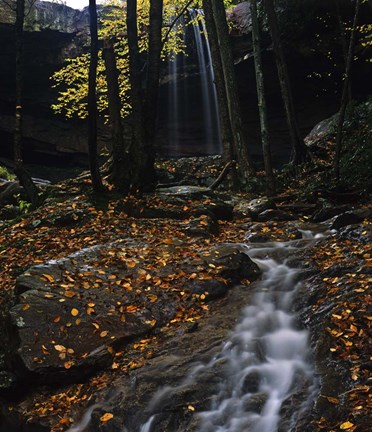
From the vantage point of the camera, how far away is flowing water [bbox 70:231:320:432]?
4180mm

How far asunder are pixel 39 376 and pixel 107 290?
59.2 inches

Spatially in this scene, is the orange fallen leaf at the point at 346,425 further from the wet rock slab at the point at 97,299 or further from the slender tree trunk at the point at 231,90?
the slender tree trunk at the point at 231,90

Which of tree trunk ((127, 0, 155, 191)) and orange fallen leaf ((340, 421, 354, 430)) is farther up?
tree trunk ((127, 0, 155, 191))

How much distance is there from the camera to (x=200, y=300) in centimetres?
616

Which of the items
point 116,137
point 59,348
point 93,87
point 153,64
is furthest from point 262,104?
point 59,348

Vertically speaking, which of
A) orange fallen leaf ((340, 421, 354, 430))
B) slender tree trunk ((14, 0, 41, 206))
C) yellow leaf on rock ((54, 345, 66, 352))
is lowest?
orange fallen leaf ((340, 421, 354, 430))

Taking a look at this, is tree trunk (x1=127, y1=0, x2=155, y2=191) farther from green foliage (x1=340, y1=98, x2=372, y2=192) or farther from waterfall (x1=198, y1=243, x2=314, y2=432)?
green foliage (x1=340, y1=98, x2=372, y2=192)

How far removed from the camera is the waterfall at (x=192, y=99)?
896 inches

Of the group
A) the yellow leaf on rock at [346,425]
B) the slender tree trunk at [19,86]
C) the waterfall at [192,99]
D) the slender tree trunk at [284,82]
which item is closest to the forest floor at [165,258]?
the yellow leaf on rock at [346,425]

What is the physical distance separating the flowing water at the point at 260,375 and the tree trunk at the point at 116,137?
17.1 feet

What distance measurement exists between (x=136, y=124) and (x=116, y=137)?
42.4 inches

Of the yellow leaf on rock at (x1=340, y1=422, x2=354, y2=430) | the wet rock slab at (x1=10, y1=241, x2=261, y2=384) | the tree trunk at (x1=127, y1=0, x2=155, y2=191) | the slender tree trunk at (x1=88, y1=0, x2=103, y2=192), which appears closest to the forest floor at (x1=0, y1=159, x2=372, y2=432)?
the yellow leaf on rock at (x1=340, y1=422, x2=354, y2=430)

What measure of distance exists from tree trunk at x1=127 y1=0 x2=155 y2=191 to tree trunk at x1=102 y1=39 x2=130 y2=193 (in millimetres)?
309

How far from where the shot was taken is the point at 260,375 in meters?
4.75
